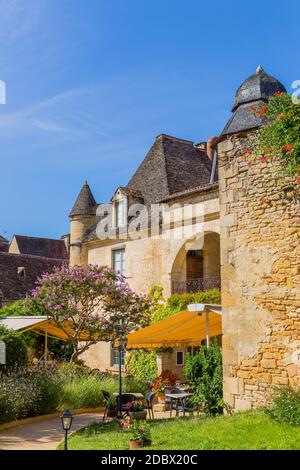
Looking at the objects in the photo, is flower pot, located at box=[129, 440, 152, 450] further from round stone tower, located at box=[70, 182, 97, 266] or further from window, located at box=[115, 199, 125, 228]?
round stone tower, located at box=[70, 182, 97, 266]

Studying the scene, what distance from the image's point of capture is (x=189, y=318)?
14.0 m

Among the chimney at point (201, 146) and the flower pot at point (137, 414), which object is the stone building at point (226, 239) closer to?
the chimney at point (201, 146)

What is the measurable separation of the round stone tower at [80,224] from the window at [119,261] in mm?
2108

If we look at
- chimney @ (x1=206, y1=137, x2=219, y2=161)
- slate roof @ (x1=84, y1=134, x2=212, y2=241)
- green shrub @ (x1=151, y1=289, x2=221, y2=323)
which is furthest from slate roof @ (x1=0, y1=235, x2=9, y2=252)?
green shrub @ (x1=151, y1=289, x2=221, y2=323)

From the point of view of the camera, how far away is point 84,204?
25531 mm

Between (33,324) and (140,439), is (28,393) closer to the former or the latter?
(33,324)

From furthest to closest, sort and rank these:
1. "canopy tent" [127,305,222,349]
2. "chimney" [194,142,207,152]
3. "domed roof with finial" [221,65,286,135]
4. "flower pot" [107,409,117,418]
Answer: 1. "chimney" [194,142,207,152]
2. "domed roof with finial" [221,65,286,135]
3. "canopy tent" [127,305,222,349]
4. "flower pot" [107,409,117,418]

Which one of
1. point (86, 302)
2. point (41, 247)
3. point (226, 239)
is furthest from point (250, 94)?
point (41, 247)

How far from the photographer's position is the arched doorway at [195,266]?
67.3ft

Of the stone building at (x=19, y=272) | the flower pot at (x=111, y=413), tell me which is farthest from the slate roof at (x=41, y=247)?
the flower pot at (x=111, y=413)

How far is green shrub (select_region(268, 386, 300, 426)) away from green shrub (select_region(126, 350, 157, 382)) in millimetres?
11136

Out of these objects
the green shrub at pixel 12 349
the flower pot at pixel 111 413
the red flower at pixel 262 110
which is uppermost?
the red flower at pixel 262 110

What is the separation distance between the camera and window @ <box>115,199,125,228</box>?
918 inches

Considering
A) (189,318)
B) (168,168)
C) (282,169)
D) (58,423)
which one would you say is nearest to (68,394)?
(58,423)
